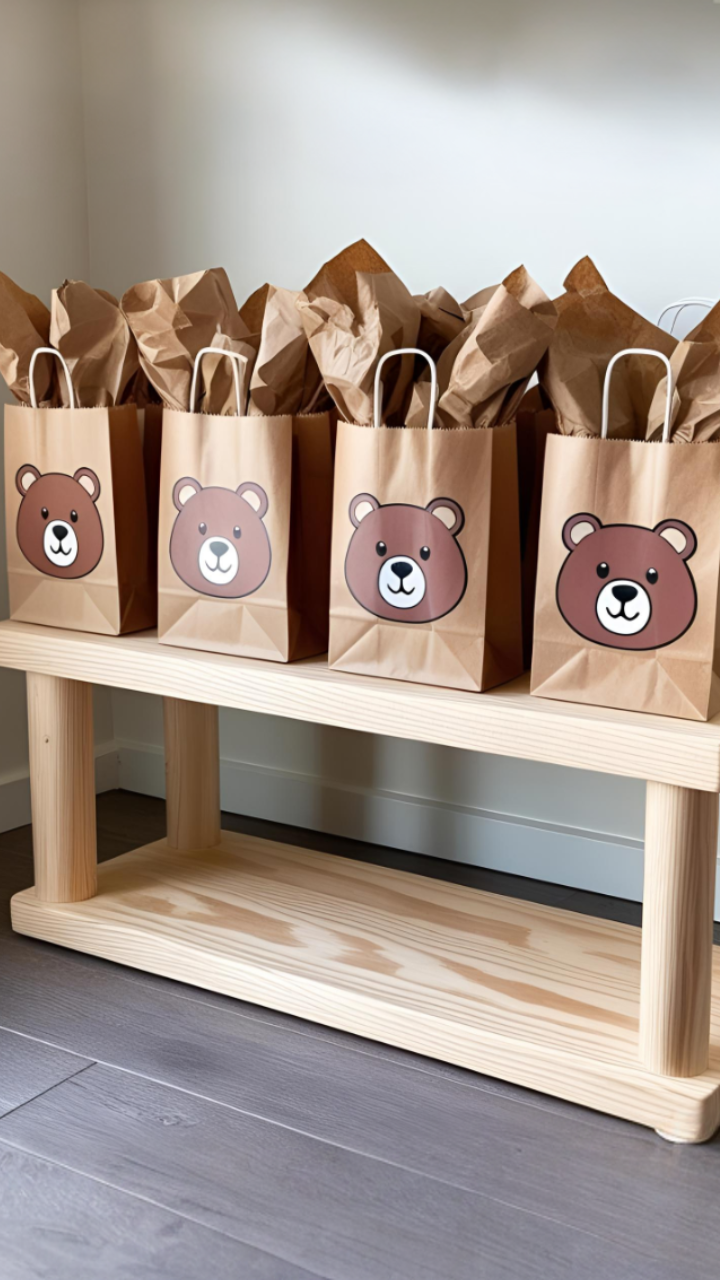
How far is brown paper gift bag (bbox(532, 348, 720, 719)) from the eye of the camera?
104 centimetres

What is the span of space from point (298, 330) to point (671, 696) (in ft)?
1.68

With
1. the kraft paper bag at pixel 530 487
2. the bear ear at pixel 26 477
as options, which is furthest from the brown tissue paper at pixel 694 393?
the bear ear at pixel 26 477

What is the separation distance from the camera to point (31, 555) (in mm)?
1425

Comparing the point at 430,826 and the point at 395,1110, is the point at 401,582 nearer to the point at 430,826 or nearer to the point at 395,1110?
the point at 395,1110

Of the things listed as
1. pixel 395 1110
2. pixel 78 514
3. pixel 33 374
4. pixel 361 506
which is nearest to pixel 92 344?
pixel 33 374

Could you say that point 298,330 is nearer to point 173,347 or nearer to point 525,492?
point 173,347

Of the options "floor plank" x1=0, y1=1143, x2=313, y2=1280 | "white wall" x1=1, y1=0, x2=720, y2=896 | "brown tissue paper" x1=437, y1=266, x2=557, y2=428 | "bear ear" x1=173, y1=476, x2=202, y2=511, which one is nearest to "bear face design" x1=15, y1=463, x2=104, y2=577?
"bear ear" x1=173, y1=476, x2=202, y2=511

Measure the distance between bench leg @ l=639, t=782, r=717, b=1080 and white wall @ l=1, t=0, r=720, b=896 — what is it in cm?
49

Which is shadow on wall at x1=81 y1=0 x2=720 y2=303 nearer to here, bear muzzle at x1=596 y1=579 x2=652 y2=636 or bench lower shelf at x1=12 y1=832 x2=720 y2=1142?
bear muzzle at x1=596 y1=579 x2=652 y2=636

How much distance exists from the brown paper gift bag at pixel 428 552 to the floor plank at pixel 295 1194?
1.47 feet

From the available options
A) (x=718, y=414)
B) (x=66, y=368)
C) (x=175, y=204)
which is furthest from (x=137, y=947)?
(x=175, y=204)

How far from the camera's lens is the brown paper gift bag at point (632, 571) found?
104cm

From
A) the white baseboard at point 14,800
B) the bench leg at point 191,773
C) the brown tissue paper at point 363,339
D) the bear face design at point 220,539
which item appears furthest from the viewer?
the white baseboard at point 14,800

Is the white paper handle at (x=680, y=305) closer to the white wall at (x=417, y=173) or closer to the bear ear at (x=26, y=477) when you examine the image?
the white wall at (x=417, y=173)
